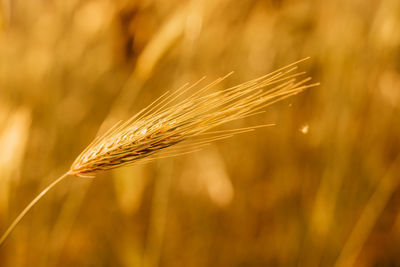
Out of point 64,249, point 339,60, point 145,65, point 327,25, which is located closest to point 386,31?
point 339,60

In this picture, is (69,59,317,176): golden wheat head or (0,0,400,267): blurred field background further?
(0,0,400,267): blurred field background

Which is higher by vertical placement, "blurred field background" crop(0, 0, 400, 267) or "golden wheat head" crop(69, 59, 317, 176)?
"blurred field background" crop(0, 0, 400, 267)

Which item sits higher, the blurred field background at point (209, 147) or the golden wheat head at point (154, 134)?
the blurred field background at point (209, 147)

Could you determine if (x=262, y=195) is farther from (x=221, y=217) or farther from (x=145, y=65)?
(x=145, y=65)

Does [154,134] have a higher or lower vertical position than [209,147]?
lower

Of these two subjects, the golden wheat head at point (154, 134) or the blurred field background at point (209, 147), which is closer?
the golden wheat head at point (154, 134)

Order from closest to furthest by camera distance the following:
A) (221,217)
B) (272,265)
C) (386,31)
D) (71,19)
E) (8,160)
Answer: (8,160), (386,31), (272,265), (221,217), (71,19)

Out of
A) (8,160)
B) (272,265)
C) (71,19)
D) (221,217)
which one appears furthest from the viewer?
(71,19)

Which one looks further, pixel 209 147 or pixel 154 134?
pixel 209 147
